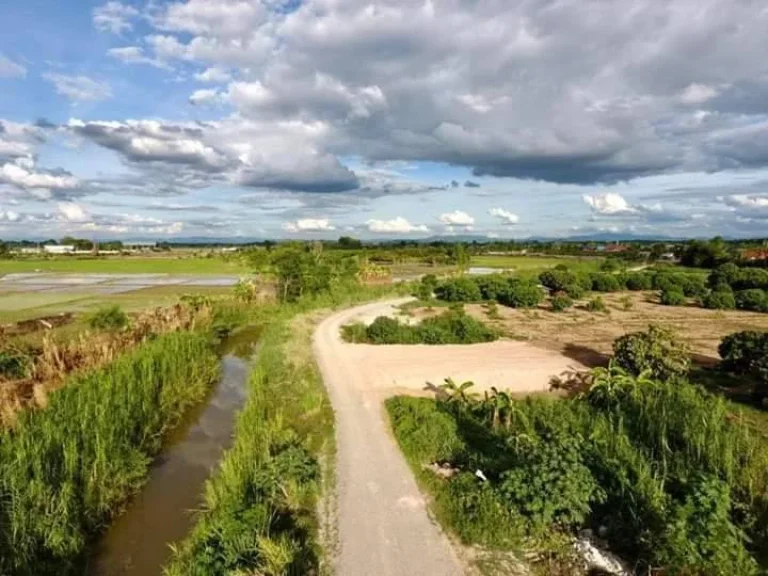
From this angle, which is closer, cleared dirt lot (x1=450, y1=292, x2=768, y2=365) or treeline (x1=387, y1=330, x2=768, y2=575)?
treeline (x1=387, y1=330, x2=768, y2=575)

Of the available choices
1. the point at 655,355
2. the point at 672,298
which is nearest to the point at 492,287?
the point at 672,298

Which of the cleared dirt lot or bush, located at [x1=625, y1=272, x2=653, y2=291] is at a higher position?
bush, located at [x1=625, y1=272, x2=653, y2=291]

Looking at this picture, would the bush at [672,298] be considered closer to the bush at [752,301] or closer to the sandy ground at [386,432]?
the bush at [752,301]

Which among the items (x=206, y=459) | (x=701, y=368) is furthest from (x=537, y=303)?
(x=206, y=459)

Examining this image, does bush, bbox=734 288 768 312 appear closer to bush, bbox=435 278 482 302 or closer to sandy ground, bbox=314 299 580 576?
bush, bbox=435 278 482 302

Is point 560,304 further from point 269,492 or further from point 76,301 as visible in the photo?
point 76,301

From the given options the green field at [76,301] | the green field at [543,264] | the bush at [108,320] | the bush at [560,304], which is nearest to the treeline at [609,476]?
the bush at [108,320]

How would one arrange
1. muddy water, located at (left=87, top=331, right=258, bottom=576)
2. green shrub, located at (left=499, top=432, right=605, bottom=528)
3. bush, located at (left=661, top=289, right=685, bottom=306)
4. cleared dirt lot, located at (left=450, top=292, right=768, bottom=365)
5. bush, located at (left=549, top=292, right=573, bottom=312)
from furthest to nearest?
bush, located at (left=661, top=289, right=685, bottom=306) → bush, located at (left=549, top=292, right=573, bottom=312) → cleared dirt lot, located at (left=450, top=292, right=768, bottom=365) → muddy water, located at (left=87, top=331, right=258, bottom=576) → green shrub, located at (left=499, top=432, right=605, bottom=528)

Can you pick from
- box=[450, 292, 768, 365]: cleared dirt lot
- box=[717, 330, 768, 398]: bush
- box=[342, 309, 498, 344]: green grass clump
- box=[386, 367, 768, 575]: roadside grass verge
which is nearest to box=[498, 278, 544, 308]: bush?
box=[450, 292, 768, 365]: cleared dirt lot
